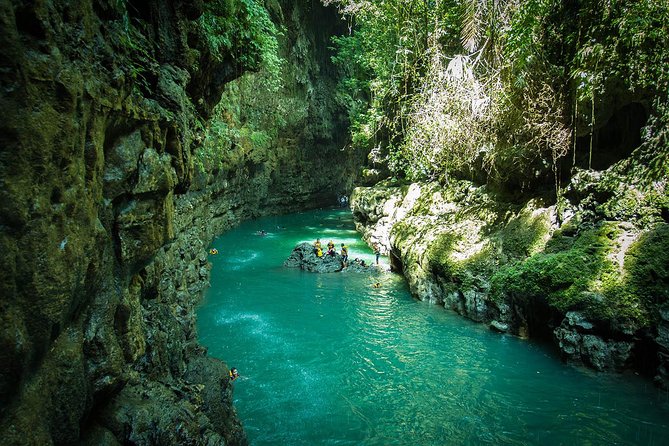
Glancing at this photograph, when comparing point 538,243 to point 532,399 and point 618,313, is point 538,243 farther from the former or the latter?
point 532,399

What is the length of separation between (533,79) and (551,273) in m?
5.34

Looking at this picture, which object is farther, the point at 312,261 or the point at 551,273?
the point at 312,261

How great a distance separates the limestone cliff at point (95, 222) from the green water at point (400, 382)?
227 cm

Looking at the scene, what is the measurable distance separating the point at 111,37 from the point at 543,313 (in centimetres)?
1120

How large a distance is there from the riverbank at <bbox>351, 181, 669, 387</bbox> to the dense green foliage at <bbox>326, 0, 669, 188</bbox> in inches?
A: 55.8

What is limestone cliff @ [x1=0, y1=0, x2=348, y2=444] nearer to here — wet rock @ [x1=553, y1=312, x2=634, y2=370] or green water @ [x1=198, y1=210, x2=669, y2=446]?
green water @ [x1=198, y1=210, x2=669, y2=446]

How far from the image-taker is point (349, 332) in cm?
1269

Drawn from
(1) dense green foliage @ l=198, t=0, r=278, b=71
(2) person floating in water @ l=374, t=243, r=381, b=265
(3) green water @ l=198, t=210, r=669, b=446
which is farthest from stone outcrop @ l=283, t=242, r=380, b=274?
(1) dense green foliage @ l=198, t=0, r=278, b=71

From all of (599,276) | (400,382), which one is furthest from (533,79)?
(400,382)

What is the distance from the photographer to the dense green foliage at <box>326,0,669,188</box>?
9359 millimetres

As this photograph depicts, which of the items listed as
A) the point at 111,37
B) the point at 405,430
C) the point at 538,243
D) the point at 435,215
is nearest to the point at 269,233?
the point at 435,215

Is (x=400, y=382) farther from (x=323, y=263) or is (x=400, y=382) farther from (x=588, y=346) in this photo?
(x=323, y=263)

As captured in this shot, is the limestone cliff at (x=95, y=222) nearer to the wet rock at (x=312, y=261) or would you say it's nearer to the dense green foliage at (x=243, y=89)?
the dense green foliage at (x=243, y=89)

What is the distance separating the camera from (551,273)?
409 inches
